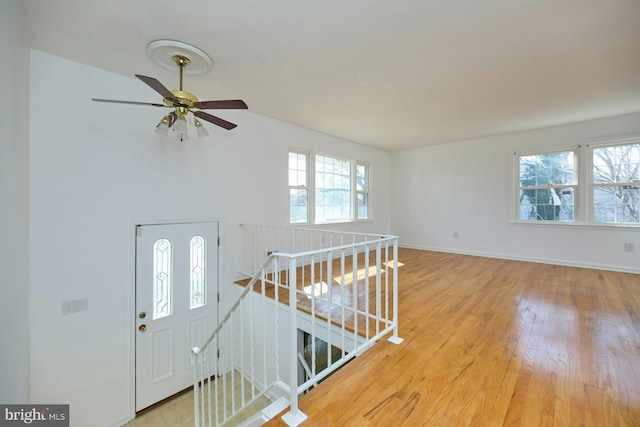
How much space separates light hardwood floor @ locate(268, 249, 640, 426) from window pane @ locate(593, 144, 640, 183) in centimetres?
204

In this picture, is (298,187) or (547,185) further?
(547,185)

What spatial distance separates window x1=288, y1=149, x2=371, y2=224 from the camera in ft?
15.7

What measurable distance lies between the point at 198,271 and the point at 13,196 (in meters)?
2.02

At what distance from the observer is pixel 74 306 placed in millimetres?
2551

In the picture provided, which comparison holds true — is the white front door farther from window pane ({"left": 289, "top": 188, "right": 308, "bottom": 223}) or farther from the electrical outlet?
window pane ({"left": 289, "top": 188, "right": 308, "bottom": 223})

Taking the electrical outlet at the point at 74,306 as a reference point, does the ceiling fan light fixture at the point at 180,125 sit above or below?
above

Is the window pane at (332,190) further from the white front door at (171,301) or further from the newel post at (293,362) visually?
the newel post at (293,362)

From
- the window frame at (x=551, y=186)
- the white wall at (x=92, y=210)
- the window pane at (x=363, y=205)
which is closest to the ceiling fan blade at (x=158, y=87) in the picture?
the white wall at (x=92, y=210)

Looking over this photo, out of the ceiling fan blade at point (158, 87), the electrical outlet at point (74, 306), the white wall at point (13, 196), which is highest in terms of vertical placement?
the ceiling fan blade at point (158, 87)

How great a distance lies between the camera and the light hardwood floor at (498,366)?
1.54 meters

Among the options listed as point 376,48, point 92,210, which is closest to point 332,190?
point 376,48

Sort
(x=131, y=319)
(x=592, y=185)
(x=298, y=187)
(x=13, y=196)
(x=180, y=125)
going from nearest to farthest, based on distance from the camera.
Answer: (x=13, y=196) < (x=180, y=125) < (x=131, y=319) < (x=592, y=185) < (x=298, y=187)

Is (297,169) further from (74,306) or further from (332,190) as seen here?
(74,306)

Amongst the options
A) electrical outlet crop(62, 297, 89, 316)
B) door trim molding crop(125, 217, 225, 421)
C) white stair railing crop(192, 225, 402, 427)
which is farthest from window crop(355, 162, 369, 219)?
electrical outlet crop(62, 297, 89, 316)
